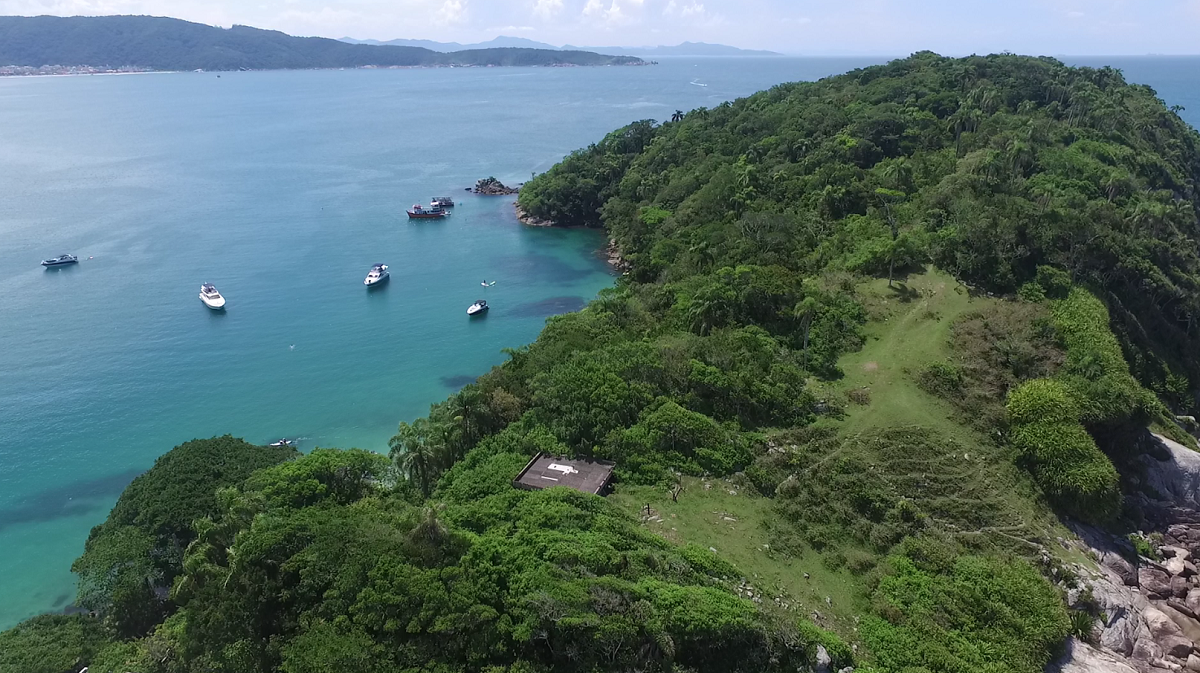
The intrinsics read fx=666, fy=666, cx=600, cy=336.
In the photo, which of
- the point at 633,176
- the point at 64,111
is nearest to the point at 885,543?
the point at 633,176

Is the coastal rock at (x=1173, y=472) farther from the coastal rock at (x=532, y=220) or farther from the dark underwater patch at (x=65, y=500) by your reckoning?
the coastal rock at (x=532, y=220)

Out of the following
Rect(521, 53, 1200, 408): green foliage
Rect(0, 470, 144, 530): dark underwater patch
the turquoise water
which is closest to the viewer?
Rect(0, 470, 144, 530): dark underwater patch

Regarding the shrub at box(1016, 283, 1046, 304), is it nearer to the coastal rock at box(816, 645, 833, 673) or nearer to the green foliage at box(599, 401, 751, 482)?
the green foliage at box(599, 401, 751, 482)

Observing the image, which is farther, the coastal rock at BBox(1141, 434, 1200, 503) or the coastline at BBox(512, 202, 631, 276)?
the coastline at BBox(512, 202, 631, 276)

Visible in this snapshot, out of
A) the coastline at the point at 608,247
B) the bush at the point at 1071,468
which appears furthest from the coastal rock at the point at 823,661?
the coastline at the point at 608,247

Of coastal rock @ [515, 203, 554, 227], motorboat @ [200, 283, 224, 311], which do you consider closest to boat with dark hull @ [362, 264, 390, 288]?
motorboat @ [200, 283, 224, 311]
